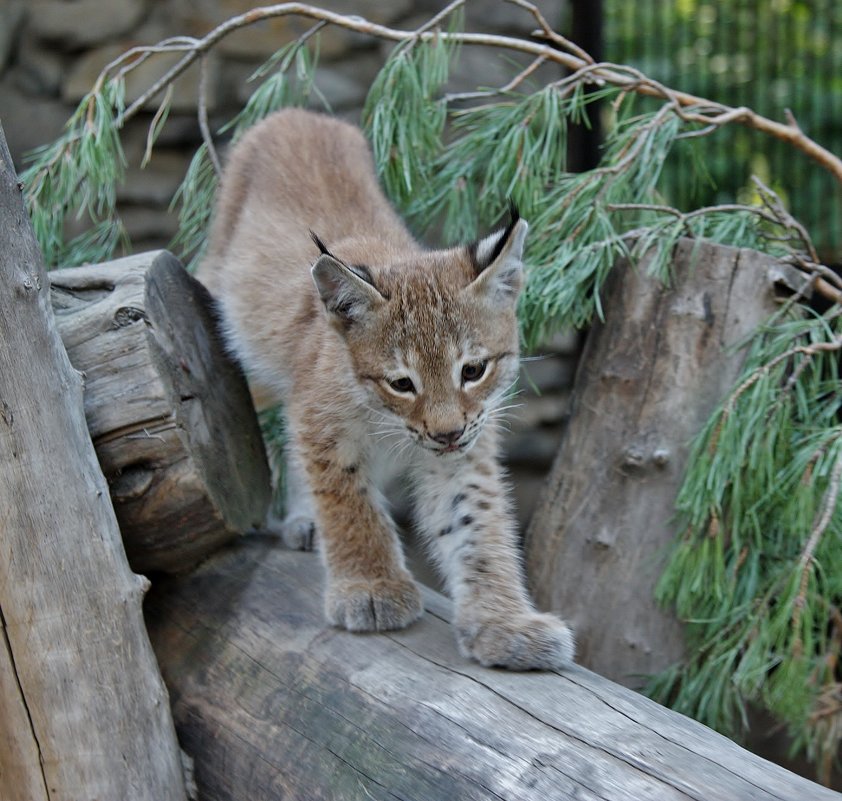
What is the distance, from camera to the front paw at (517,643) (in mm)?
2531

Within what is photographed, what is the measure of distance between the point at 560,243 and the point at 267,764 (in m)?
1.94

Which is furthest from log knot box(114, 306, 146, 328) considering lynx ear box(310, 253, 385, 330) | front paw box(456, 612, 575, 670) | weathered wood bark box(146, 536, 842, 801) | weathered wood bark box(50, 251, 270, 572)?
front paw box(456, 612, 575, 670)

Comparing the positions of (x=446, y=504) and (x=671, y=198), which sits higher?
(x=671, y=198)

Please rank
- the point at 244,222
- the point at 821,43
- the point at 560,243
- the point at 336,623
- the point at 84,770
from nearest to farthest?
the point at 84,770 < the point at 336,623 < the point at 560,243 < the point at 244,222 < the point at 821,43

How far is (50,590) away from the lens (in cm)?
243

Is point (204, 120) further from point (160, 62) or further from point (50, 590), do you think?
point (50, 590)

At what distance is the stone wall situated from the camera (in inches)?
195

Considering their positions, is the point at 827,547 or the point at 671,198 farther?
the point at 671,198

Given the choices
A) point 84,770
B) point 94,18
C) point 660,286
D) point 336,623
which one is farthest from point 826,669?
point 94,18

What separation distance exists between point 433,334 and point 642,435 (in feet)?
3.01

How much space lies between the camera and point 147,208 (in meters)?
5.21

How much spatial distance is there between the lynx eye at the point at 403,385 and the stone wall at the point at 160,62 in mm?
2203

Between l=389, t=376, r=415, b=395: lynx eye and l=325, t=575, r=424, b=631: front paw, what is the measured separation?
1.68ft

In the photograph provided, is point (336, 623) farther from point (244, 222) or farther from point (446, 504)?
point (244, 222)
